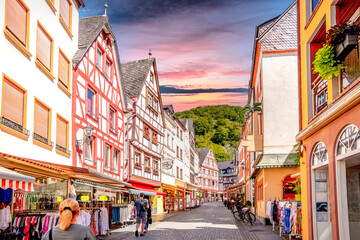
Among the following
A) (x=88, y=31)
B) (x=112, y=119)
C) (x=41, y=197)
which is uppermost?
(x=88, y=31)

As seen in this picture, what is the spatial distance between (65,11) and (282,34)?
39.3 ft

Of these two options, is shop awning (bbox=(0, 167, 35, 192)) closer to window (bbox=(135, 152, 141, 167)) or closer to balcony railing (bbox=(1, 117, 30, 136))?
balcony railing (bbox=(1, 117, 30, 136))

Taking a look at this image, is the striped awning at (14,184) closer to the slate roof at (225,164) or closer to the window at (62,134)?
the window at (62,134)

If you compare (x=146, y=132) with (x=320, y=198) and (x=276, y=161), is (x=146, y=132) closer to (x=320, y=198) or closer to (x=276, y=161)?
(x=276, y=161)

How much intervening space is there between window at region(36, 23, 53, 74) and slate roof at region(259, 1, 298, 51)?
12407 millimetres

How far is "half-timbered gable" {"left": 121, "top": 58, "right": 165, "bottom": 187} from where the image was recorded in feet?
90.2

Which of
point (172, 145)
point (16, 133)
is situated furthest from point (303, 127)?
point (172, 145)

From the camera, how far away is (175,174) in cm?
4344

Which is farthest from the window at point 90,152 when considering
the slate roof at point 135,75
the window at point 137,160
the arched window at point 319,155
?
the arched window at point 319,155

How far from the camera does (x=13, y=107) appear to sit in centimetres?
1237

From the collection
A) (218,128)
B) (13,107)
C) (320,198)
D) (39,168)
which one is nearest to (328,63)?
(320,198)

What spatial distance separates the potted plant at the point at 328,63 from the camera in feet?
29.7

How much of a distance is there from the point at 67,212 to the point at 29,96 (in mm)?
9893

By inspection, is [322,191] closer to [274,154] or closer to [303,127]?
[303,127]
